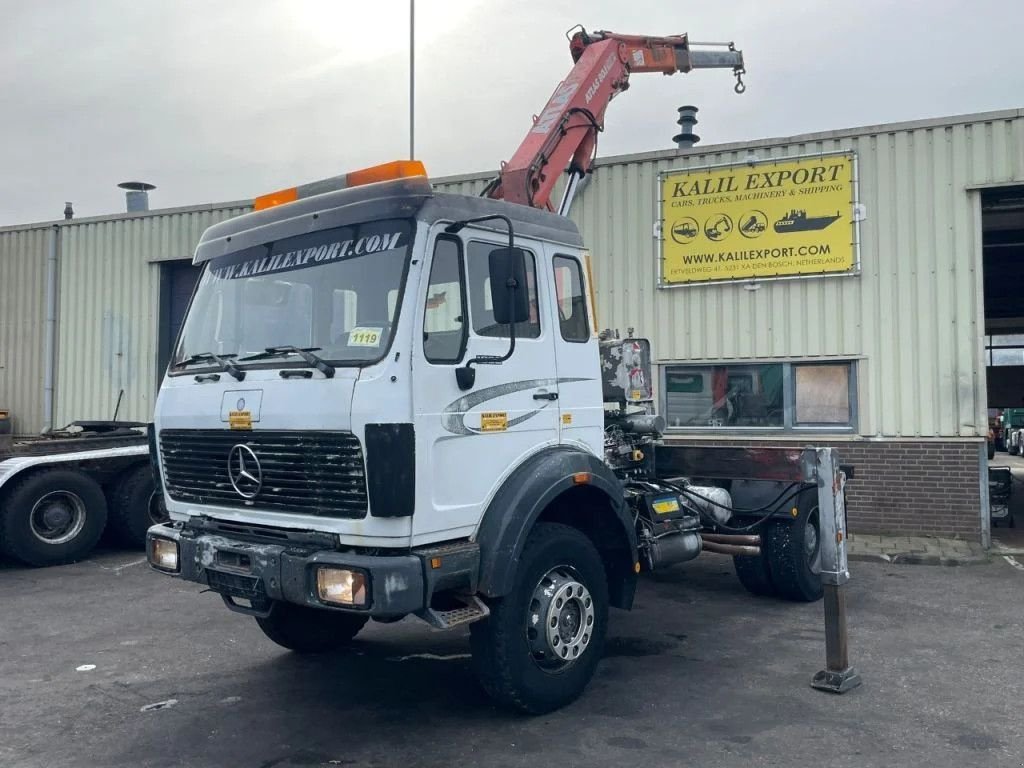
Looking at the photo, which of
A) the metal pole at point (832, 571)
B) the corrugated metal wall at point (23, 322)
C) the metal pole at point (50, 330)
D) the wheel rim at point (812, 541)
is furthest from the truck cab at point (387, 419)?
the corrugated metal wall at point (23, 322)

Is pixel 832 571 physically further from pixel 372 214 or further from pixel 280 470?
pixel 372 214

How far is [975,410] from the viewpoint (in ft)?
34.8

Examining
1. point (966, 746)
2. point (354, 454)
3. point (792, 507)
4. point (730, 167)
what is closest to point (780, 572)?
point (792, 507)

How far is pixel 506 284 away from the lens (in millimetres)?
4660

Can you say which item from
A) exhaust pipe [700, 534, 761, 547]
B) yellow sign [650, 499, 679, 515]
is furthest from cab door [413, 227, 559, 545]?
exhaust pipe [700, 534, 761, 547]

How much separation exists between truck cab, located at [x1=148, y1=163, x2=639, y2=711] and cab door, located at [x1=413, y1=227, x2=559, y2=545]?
1cm

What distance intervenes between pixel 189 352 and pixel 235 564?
1430 millimetres

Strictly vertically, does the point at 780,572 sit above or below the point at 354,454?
below

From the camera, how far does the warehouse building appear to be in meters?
10.7

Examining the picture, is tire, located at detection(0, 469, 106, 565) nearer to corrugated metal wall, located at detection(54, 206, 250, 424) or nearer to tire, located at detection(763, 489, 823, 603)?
corrugated metal wall, located at detection(54, 206, 250, 424)

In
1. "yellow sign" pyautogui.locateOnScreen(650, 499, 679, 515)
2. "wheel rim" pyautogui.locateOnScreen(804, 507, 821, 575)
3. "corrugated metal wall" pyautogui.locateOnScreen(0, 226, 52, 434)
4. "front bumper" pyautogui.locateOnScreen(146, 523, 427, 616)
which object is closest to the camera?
"front bumper" pyautogui.locateOnScreen(146, 523, 427, 616)

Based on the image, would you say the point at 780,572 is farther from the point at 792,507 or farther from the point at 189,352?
the point at 189,352

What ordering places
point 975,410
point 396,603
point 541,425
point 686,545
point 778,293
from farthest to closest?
point 778,293 → point 975,410 → point 686,545 → point 541,425 → point 396,603

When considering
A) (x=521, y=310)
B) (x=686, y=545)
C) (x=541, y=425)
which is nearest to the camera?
(x=521, y=310)
